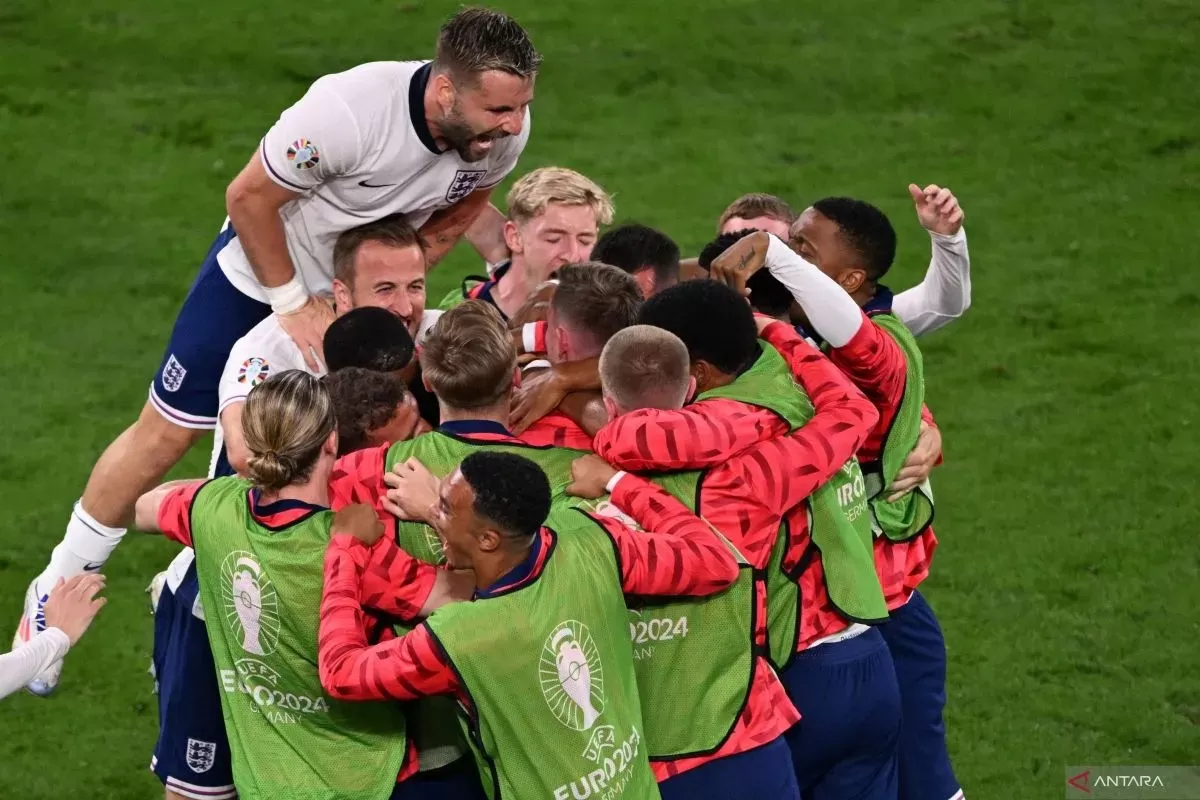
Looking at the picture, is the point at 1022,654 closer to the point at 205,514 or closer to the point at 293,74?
the point at 205,514

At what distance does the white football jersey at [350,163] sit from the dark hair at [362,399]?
1.05 m

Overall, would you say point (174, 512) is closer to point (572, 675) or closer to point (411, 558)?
point (411, 558)

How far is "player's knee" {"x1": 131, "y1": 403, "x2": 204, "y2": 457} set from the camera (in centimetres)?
522

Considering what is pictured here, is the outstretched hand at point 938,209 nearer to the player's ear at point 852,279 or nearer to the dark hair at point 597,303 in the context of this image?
the player's ear at point 852,279

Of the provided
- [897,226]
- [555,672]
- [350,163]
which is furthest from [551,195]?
[897,226]

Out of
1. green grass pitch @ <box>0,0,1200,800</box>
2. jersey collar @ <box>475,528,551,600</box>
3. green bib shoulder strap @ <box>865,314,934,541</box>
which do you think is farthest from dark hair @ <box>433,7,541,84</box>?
green grass pitch @ <box>0,0,1200,800</box>

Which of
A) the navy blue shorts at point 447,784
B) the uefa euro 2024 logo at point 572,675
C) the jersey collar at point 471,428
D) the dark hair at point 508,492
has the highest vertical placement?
the dark hair at point 508,492

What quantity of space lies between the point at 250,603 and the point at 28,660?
988 millimetres

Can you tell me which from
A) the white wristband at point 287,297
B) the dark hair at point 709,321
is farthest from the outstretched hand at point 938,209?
the white wristband at point 287,297

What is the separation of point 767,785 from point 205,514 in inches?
55.3

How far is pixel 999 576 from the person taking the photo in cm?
775

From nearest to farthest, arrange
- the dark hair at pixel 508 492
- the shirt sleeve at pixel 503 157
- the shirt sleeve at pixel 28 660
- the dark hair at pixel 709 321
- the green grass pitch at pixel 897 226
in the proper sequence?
the dark hair at pixel 508 492 → the dark hair at pixel 709 321 → the shirt sleeve at pixel 28 660 → the shirt sleeve at pixel 503 157 → the green grass pitch at pixel 897 226

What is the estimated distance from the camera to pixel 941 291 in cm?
534

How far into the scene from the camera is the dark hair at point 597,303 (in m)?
4.09
